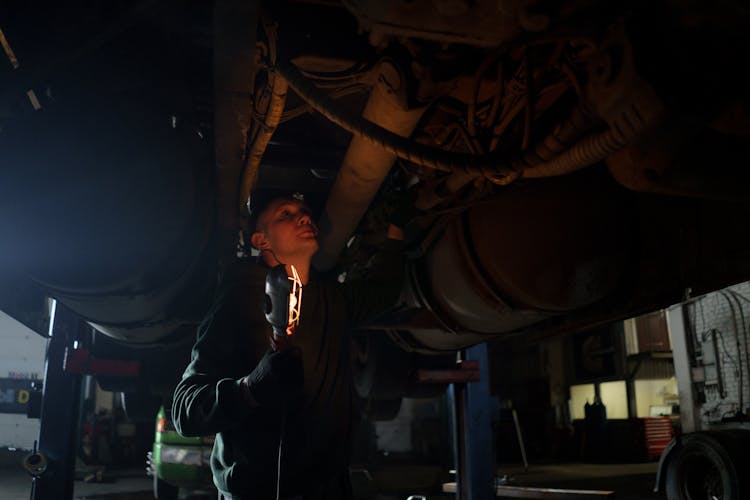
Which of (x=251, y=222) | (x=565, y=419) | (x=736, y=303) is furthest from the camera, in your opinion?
(x=565, y=419)

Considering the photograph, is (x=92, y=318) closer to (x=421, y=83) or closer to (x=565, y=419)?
(x=421, y=83)

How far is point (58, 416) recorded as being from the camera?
330 cm

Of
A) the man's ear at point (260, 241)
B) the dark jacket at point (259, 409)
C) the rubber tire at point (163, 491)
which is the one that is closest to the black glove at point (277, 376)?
the dark jacket at point (259, 409)

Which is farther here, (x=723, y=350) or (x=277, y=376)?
(x=723, y=350)

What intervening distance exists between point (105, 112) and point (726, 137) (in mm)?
1903

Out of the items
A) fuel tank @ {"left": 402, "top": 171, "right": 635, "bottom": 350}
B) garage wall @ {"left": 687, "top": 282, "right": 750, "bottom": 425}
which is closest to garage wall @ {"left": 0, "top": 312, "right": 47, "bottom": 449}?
garage wall @ {"left": 687, "top": 282, "right": 750, "bottom": 425}

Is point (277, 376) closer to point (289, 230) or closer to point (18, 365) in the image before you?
point (289, 230)

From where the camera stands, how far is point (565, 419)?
16750mm

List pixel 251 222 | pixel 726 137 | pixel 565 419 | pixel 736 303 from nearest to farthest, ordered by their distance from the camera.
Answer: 1. pixel 726 137
2. pixel 251 222
3. pixel 736 303
4. pixel 565 419

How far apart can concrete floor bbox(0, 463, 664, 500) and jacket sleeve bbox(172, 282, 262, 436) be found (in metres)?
4.38

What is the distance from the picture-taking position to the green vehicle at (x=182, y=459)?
5.41m

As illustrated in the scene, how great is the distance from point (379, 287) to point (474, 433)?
59.5 inches

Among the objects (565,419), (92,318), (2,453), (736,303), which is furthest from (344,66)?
(565,419)

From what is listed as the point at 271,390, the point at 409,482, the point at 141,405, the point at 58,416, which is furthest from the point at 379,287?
the point at 409,482
